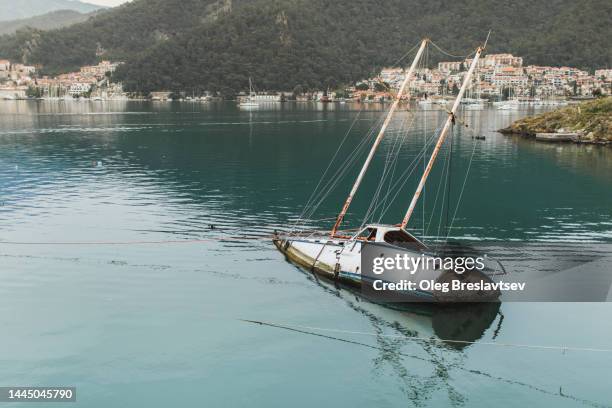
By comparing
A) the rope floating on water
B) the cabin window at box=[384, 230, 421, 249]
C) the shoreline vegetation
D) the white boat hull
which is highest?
the shoreline vegetation

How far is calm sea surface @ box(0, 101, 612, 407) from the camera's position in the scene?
1046 inches

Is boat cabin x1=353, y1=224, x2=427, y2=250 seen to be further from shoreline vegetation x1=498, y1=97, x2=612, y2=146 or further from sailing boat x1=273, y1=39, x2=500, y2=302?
shoreline vegetation x1=498, y1=97, x2=612, y2=146

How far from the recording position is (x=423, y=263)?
34.9 meters

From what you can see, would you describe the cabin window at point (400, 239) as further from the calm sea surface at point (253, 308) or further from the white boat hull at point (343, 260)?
the calm sea surface at point (253, 308)

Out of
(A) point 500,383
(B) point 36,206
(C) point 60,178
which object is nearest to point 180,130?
(C) point 60,178

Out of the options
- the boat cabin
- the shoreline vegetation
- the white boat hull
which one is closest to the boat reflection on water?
the white boat hull

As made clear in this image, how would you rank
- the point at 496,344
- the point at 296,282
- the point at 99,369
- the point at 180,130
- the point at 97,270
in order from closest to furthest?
the point at 99,369 < the point at 496,344 < the point at 296,282 < the point at 97,270 < the point at 180,130

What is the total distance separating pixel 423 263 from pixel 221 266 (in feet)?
51.0

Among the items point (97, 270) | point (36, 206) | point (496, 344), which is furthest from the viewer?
point (36, 206)

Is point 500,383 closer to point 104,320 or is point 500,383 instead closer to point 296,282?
point 296,282

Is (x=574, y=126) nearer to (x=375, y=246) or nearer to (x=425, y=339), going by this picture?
(x=375, y=246)

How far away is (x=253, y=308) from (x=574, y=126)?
121129mm

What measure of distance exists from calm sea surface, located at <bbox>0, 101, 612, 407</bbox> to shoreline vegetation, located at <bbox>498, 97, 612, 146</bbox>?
5057 centimetres

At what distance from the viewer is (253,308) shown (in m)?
35.2
